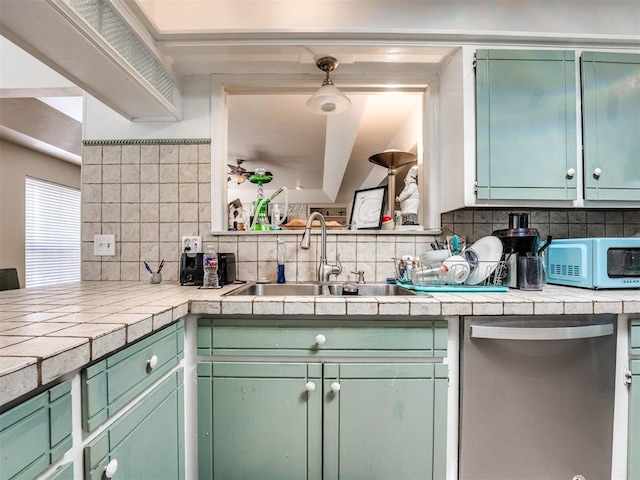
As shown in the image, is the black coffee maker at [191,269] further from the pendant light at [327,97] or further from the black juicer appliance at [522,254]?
the black juicer appliance at [522,254]

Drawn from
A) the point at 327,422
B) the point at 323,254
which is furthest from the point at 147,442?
the point at 323,254

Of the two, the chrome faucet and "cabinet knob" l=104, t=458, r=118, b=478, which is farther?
the chrome faucet

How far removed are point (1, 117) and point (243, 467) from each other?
378cm

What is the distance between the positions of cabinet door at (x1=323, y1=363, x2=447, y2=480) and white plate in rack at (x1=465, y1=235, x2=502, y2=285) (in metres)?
0.44

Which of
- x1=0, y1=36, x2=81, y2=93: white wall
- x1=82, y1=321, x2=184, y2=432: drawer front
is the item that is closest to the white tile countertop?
x1=82, y1=321, x2=184, y2=432: drawer front

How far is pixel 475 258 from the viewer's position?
1.30 m

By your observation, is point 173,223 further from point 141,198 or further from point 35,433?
point 35,433

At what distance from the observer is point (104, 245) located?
64.4 inches

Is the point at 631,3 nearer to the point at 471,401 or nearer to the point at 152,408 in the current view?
the point at 471,401

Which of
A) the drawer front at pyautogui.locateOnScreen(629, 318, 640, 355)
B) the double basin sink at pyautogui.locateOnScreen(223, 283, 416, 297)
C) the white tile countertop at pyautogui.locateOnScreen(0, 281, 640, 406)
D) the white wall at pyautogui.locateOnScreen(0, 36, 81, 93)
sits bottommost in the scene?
the drawer front at pyautogui.locateOnScreen(629, 318, 640, 355)

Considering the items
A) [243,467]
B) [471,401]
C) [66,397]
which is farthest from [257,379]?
[471,401]

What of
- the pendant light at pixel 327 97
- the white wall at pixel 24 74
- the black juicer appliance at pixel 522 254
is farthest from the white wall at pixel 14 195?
the black juicer appliance at pixel 522 254

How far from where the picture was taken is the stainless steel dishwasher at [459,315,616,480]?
1029 mm

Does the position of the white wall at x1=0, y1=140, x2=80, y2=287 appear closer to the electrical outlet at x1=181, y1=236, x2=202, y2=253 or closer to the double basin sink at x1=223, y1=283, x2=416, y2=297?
the electrical outlet at x1=181, y1=236, x2=202, y2=253
